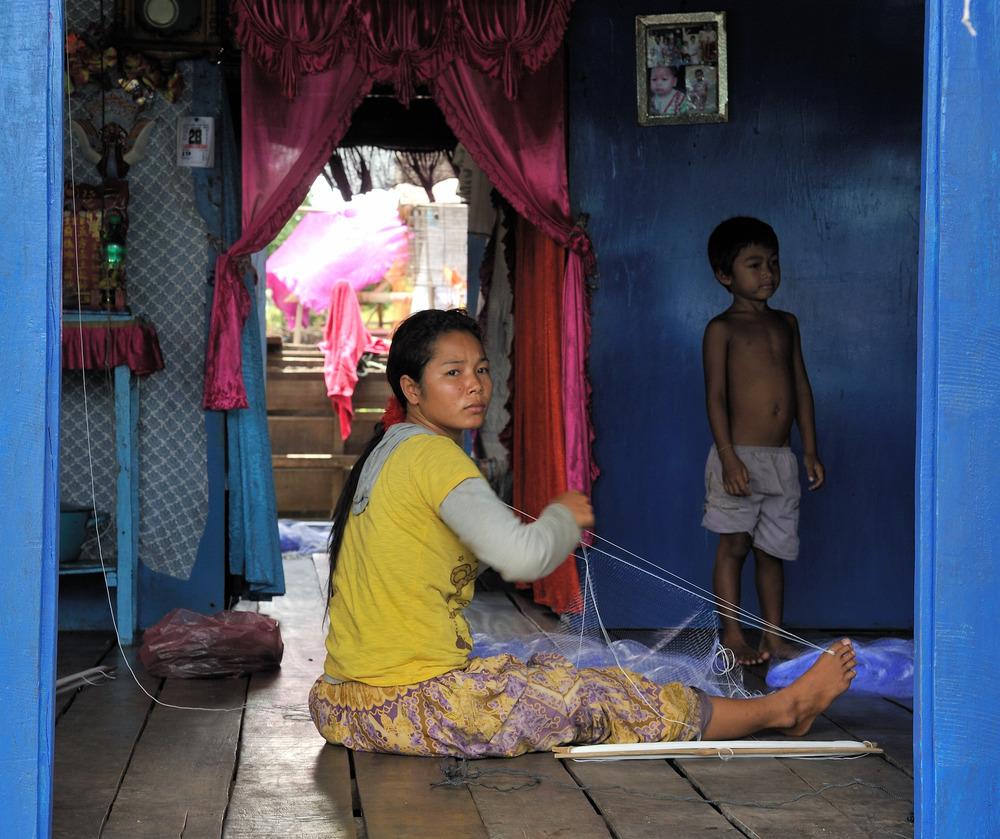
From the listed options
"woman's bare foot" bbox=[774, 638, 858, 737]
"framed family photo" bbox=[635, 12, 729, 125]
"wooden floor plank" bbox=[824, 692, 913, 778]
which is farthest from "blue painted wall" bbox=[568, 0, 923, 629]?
"woman's bare foot" bbox=[774, 638, 858, 737]

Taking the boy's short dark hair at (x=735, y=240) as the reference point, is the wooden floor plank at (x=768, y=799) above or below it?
below

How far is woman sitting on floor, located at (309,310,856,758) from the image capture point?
257 centimetres

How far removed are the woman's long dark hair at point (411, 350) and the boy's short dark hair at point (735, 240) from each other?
158cm

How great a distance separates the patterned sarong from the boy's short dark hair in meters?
1.86

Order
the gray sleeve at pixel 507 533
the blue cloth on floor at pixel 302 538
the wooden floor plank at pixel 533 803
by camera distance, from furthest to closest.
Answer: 1. the blue cloth on floor at pixel 302 538
2. the gray sleeve at pixel 507 533
3. the wooden floor plank at pixel 533 803

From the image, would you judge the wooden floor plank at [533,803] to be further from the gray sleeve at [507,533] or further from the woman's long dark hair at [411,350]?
the woman's long dark hair at [411,350]

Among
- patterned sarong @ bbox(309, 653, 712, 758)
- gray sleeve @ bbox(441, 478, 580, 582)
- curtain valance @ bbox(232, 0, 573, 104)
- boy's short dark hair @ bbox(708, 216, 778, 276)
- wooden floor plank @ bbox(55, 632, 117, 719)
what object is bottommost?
wooden floor plank @ bbox(55, 632, 117, 719)

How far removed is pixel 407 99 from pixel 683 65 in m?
1.26

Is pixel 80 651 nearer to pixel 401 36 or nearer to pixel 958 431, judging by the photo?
pixel 401 36

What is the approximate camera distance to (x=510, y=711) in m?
2.59

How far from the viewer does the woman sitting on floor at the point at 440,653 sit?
2.57 metres

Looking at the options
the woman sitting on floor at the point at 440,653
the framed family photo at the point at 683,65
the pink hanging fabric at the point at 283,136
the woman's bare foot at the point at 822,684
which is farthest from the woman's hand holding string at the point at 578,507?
the framed family photo at the point at 683,65

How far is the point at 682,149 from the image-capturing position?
15.1 feet

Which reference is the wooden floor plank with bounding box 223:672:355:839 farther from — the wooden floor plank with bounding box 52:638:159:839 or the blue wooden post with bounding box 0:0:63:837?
the blue wooden post with bounding box 0:0:63:837
